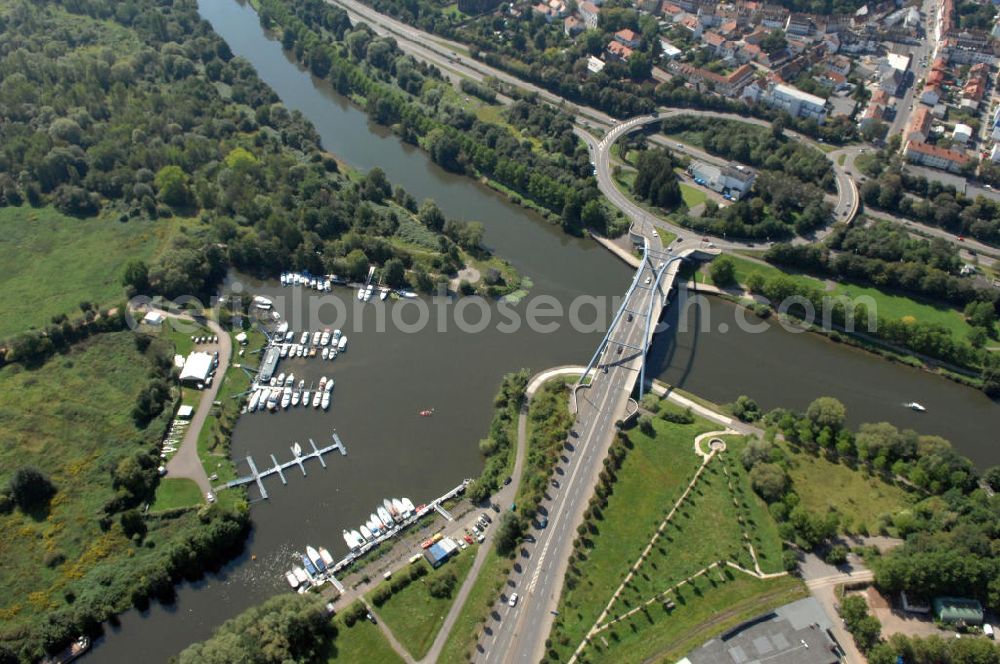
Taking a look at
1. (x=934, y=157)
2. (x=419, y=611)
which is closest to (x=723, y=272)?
(x=934, y=157)

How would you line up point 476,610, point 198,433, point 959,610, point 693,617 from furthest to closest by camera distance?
point 198,433, point 476,610, point 959,610, point 693,617

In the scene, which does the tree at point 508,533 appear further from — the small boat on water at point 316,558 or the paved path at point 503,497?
the small boat on water at point 316,558

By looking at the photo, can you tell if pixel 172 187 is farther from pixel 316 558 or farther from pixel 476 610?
pixel 476 610

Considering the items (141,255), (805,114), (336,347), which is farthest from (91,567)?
(805,114)

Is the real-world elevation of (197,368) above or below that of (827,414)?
below

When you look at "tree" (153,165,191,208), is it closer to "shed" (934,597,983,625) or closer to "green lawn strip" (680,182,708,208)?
"green lawn strip" (680,182,708,208)

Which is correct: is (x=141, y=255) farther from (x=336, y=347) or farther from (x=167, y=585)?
(x=167, y=585)

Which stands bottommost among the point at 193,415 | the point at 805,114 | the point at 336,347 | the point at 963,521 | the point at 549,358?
the point at 193,415
